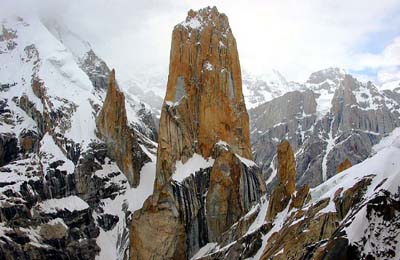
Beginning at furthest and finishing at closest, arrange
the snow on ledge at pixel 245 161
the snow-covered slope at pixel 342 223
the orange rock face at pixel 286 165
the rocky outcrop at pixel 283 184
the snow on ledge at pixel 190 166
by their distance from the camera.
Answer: the snow on ledge at pixel 190 166 → the snow on ledge at pixel 245 161 → the orange rock face at pixel 286 165 → the rocky outcrop at pixel 283 184 → the snow-covered slope at pixel 342 223

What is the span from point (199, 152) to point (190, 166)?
13.8ft

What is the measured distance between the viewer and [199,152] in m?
156

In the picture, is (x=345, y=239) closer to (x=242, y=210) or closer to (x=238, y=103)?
(x=242, y=210)

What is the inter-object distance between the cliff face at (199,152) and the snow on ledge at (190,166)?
0.23m

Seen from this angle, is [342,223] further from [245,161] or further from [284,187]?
[245,161]

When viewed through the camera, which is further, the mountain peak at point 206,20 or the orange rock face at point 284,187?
the mountain peak at point 206,20

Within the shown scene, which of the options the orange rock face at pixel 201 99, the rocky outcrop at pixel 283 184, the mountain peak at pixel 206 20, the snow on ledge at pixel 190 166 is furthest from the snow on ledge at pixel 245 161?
the mountain peak at pixel 206 20

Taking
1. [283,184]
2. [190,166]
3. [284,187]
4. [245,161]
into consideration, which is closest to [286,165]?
[283,184]

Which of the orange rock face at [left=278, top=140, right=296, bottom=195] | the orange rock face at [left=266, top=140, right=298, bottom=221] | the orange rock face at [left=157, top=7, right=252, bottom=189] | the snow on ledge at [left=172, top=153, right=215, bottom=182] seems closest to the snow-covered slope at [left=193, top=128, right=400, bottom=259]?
the orange rock face at [left=266, top=140, right=298, bottom=221]

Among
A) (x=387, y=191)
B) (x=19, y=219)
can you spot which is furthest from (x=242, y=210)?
(x=387, y=191)

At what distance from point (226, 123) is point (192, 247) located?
30541mm

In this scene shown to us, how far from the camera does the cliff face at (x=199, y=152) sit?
477 feet

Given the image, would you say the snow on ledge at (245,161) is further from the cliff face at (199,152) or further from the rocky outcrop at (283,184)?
the rocky outcrop at (283,184)

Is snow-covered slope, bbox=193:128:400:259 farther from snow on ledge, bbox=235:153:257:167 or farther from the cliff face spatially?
snow on ledge, bbox=235:153:257:167
